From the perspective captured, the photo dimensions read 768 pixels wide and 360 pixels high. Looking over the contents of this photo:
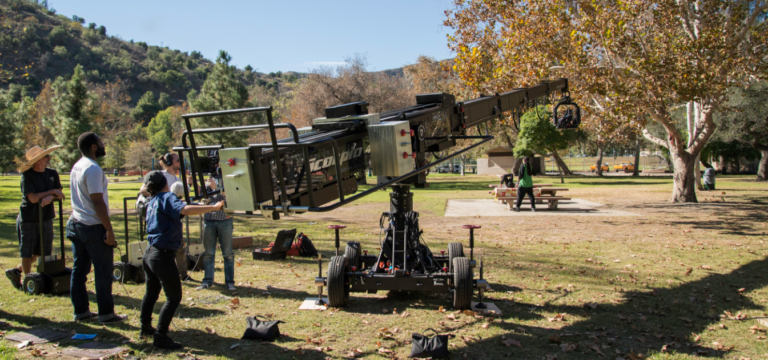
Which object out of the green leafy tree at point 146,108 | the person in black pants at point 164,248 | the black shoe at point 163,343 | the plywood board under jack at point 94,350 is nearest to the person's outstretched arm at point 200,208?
the person in black pants at point 164,248

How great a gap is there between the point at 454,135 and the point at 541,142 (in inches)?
1510

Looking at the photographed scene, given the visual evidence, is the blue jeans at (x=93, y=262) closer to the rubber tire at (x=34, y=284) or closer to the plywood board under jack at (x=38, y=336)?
the plywood board under jack at (x=38, y=336)

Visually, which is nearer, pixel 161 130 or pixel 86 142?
pixel 86 142

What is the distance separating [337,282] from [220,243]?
6.74ft

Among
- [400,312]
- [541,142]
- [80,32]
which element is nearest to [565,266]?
[400,312]

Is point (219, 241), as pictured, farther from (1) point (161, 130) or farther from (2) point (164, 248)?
(1) point (161, 130)

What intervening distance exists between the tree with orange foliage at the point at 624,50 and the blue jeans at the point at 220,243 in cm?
1064

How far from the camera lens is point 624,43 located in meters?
14.6

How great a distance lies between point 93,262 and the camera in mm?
5449

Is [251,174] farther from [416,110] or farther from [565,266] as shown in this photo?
[565,266]

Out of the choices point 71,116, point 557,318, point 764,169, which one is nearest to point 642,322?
point 557,318

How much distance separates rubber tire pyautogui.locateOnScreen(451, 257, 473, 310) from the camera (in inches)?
235

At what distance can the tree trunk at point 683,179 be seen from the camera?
19.5m

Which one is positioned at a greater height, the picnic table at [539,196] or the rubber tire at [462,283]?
the picnic table at [539,196]
